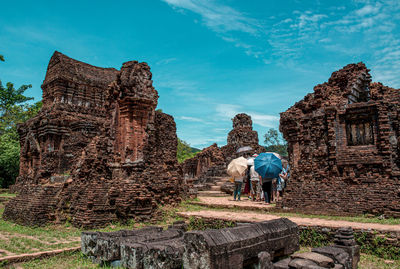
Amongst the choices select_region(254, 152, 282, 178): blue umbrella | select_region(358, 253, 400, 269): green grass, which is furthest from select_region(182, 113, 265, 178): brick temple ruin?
select_region(358, 253, 400, 269): green grass

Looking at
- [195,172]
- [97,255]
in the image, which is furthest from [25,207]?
[195,172]

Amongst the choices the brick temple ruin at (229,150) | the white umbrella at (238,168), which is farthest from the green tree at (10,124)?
the white umbrella at (238,168)

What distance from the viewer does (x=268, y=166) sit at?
12.9 meters

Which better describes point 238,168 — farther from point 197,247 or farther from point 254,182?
point 197,247

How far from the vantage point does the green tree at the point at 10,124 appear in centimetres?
2717

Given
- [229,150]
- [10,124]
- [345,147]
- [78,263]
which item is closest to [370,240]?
[345,147]

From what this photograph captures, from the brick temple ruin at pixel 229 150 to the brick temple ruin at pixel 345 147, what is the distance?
15035 mm

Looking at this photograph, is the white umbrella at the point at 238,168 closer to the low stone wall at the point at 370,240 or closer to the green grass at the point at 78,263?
the low stone wall at the point at 370,240

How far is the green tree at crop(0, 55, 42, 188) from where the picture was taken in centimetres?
2717

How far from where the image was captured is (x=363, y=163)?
10.8 m

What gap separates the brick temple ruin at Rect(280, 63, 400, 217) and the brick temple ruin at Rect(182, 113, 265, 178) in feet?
49.3

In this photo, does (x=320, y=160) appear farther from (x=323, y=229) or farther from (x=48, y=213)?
(x=48, y=213)

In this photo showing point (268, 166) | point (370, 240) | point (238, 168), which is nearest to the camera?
point (370, 240)

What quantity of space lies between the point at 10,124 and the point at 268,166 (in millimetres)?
28429
